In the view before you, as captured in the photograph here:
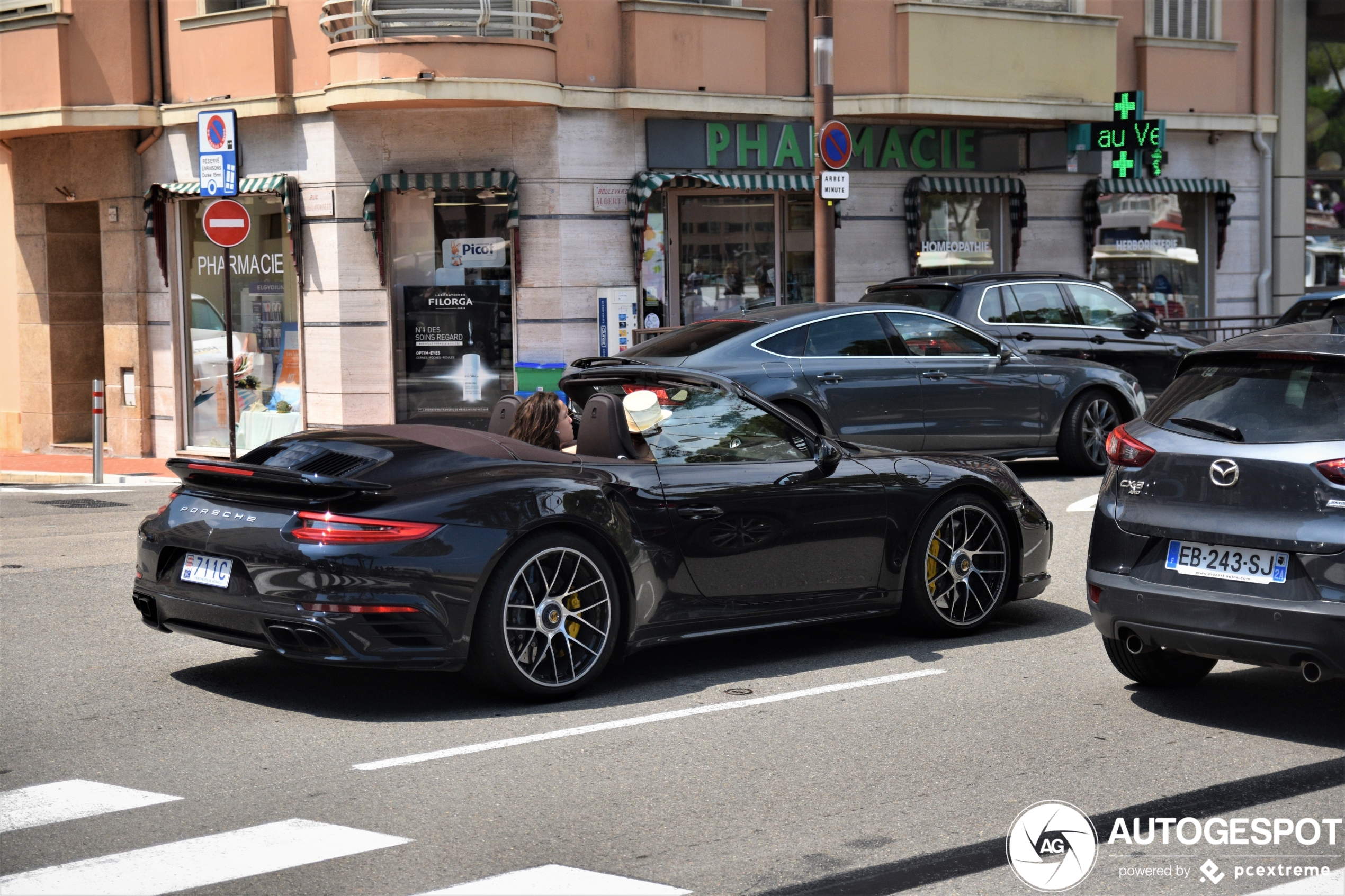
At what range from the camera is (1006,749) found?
18.7ft

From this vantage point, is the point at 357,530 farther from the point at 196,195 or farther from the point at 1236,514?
the point at 196,195

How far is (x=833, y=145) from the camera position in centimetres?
1641

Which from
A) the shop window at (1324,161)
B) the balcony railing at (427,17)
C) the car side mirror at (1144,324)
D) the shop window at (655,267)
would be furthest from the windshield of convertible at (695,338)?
the shop window at (1324,161)

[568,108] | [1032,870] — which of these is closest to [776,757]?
[1032,870]

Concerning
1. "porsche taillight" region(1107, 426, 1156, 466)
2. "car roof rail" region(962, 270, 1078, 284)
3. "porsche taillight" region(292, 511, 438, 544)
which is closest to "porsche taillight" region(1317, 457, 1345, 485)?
"porsche taillight" region(1107, 426, 1156, 466)

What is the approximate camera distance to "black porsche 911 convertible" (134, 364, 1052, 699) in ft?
19.7

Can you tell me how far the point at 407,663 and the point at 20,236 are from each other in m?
16.1

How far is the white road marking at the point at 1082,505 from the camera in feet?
39.3

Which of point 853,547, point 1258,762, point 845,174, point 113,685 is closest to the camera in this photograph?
point 1258,762

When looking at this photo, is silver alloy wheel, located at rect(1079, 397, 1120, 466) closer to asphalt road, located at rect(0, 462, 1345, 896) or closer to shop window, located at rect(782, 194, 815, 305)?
shop window, located at rect(782, 194, 815, 305)

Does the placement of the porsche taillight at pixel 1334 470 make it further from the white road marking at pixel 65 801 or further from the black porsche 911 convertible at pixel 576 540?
the white road marking at pixel 65 801

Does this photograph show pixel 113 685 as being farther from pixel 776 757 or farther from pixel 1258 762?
pixel 1258 762

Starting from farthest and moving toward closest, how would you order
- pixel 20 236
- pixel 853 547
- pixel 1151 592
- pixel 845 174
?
pixel 20 236
pixel 845 174
pixel 853 547
pixel 1151 592

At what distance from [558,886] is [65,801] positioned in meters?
1.90
